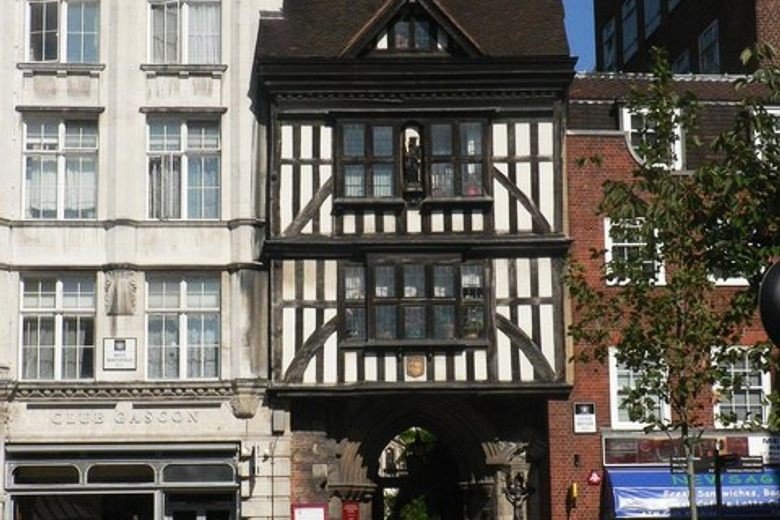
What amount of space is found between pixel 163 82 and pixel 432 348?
7.36 metres

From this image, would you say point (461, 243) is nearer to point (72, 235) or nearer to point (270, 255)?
point (270, 255)

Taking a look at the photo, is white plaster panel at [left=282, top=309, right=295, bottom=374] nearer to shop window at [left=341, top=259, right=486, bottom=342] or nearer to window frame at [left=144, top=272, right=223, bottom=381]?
shop window at [left=341, top=259, right=486, bottom=342]

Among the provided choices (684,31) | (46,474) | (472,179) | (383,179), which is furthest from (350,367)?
(684,31)

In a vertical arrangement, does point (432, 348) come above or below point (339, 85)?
below

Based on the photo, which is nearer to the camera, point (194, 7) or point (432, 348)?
point (432, 348)

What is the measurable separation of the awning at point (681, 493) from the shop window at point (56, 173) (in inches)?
441

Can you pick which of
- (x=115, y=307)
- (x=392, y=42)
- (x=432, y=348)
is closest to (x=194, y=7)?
(x=392, y=42)

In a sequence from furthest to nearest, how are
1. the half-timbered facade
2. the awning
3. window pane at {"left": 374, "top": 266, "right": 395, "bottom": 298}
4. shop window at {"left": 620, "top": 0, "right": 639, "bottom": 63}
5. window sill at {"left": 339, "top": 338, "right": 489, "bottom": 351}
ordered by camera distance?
shop window at {"left": 620, "top": 0, "right": 639, "bottom": 63} → window pane at {"left": 374, "top": 266, "right": 395, "bottom": 298} → the half-timbered facade → window sill at {"left": 339, "top": 338, "right": 489, "bottom": 351} → the awning

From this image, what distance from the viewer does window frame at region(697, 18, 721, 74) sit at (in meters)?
40.1

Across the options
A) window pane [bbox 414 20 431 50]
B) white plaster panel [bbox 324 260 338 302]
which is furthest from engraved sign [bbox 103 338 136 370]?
window pane [bbox 414 20 431 50]

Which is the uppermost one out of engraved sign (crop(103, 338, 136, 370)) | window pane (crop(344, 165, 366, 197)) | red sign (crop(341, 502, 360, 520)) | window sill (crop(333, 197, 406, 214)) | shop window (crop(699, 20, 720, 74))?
shop window (crop(699, 20, 720, 74))

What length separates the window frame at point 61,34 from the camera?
106 feet

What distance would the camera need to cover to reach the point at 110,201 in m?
31.7

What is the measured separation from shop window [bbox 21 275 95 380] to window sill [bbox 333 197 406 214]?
5026 millimetres
